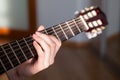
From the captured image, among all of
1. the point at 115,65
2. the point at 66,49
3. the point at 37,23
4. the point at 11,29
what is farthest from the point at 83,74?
the point at 11,29

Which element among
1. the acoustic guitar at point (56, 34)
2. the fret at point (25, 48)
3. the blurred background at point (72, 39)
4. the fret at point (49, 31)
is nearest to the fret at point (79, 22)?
the acoustic guitar at point (56, 34)

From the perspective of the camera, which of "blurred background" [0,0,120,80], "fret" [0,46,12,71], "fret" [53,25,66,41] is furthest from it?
"blurred background" [0,0,120,80]

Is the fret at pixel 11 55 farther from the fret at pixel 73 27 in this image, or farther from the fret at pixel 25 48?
the fret at pixel 73 27

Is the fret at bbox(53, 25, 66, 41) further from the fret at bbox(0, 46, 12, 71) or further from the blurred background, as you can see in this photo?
the blurred background

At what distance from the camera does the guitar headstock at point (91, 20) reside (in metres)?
0.97

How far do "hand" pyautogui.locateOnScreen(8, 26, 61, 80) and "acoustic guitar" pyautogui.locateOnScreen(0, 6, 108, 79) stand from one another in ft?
0.08

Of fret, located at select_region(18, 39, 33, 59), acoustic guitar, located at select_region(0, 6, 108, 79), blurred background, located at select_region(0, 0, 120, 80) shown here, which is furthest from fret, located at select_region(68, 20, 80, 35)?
blurred background, located at select_region(0, 0, 120, 80)

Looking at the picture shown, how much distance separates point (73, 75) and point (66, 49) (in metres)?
0.54

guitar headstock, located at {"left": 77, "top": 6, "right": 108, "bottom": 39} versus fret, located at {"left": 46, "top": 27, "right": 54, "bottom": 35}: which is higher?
fret, located at {"left": 46, "top": 27, "right": 54, "bottom": 35}

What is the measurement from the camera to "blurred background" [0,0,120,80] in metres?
1.98

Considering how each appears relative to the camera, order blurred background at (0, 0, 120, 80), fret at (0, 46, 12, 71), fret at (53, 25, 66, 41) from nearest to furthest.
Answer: fret at (0, 46, 12, 71) < fret at (53, 25, 66, 41) < blurred background at (0, 0, 120, 80)

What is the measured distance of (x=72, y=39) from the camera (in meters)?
2.48

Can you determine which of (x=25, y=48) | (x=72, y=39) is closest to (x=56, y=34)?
Result: (x=25, y=48)

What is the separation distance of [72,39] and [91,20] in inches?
59.5
